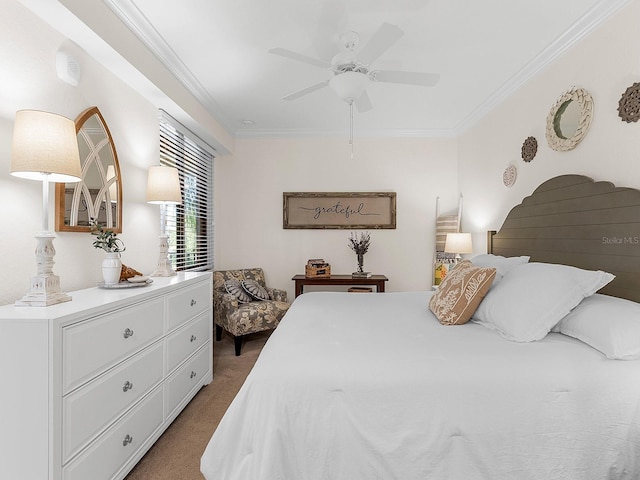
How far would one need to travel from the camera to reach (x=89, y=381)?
4.73 feet

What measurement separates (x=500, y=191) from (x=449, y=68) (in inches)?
50.4

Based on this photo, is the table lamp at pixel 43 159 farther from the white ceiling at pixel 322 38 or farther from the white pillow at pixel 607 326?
the white pillow at pixel 607 326

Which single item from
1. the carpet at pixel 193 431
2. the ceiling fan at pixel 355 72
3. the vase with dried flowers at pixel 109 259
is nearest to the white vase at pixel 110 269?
the vase with dried flowers at pixel 109 259

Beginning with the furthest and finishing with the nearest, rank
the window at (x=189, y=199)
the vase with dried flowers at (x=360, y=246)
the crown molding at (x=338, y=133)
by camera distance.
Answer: the crown molding at (x=338, y=133)
the vase with dried flowers at (x=360, y=246)
the window at (x=189, y=199)

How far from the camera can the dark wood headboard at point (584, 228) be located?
6.14 ft

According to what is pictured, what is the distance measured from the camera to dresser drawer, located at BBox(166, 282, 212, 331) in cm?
218

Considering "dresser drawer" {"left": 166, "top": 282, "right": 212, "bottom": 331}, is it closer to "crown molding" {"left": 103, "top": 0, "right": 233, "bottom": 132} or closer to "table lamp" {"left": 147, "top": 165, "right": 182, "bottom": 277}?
"table lamp" {"left": 147, "top": 165, "right": 182, "bottom": 277}

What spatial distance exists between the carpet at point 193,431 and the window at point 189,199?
119 centimetres

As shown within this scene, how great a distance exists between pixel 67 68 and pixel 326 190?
10.0 feet

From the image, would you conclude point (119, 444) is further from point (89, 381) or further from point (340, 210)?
point (340, 210)

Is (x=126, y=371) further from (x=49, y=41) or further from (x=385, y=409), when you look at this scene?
(x=49, y=41)

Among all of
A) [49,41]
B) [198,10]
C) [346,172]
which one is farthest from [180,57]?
[346,172]

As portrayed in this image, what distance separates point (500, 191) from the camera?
11.0ft

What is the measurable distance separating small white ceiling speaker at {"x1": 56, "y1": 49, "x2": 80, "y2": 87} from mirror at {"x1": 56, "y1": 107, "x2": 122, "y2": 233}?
183 mm
